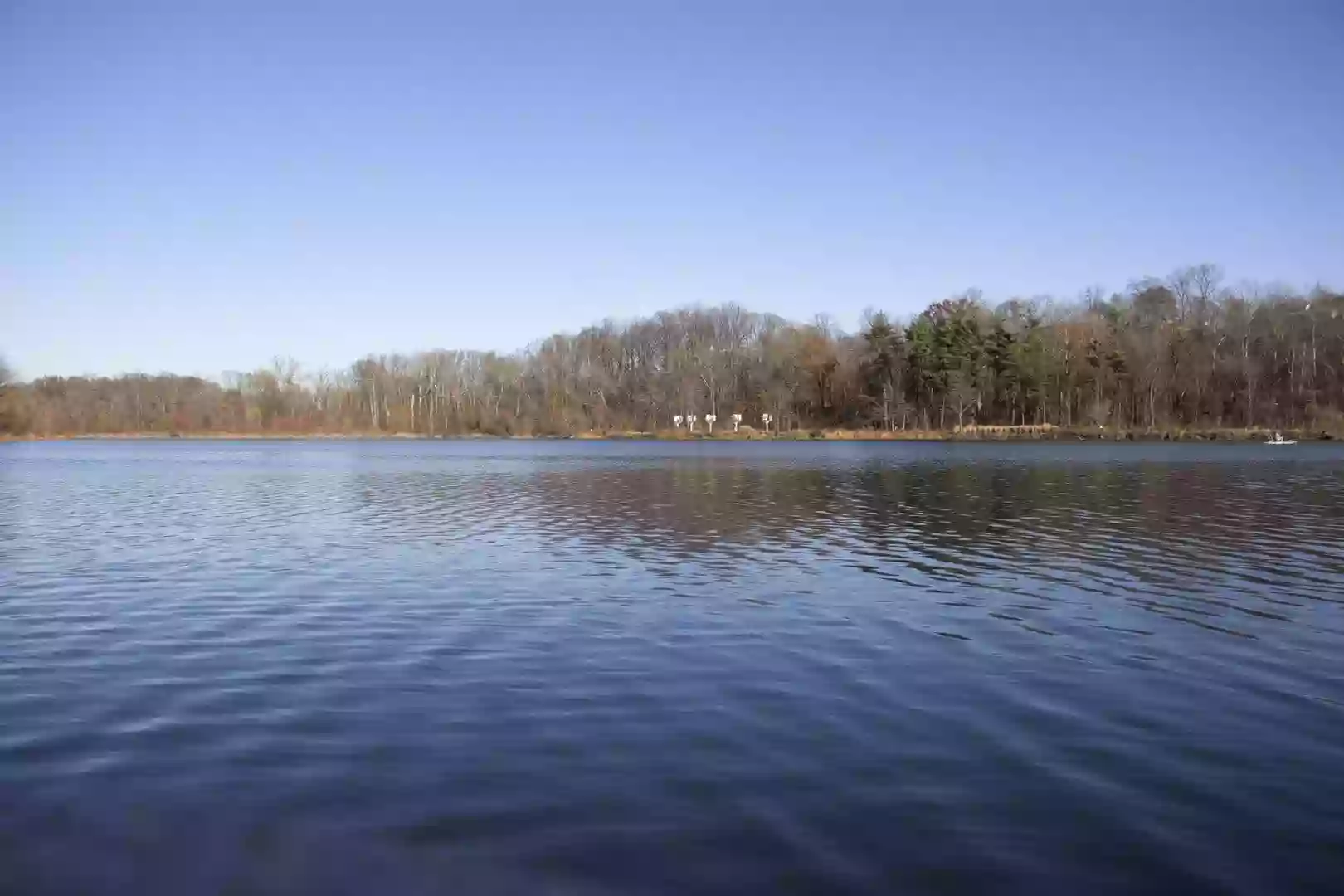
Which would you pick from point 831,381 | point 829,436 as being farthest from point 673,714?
point 831,381

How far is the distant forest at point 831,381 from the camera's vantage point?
9275 cm

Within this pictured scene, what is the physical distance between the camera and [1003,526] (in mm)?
23406

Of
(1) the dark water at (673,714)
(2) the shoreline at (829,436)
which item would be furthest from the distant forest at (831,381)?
(1) the dark water at (673,714)

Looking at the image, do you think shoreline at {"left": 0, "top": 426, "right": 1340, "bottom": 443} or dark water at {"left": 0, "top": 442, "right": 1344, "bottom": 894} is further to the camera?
shoreline at {"left": 0, "top": 426, "right": 1340, "bottom": 443}

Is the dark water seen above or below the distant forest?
below

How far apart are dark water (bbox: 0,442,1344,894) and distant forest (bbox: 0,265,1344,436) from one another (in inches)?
3117

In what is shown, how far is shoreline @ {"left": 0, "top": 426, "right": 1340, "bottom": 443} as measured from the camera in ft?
280

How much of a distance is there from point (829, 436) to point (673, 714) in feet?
312

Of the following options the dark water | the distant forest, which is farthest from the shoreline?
the dark water

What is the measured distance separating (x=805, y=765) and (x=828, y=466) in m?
44.8

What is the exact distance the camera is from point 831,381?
113 meters

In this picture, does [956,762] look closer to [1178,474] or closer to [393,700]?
[393,700]

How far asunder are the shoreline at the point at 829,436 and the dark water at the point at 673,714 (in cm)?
7196

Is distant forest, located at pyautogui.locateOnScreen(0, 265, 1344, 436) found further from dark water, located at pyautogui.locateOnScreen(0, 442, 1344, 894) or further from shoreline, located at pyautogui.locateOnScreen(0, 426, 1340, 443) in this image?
dark water, located at pyautogui.locateOnScreen(0, 442, 1344, 894)
